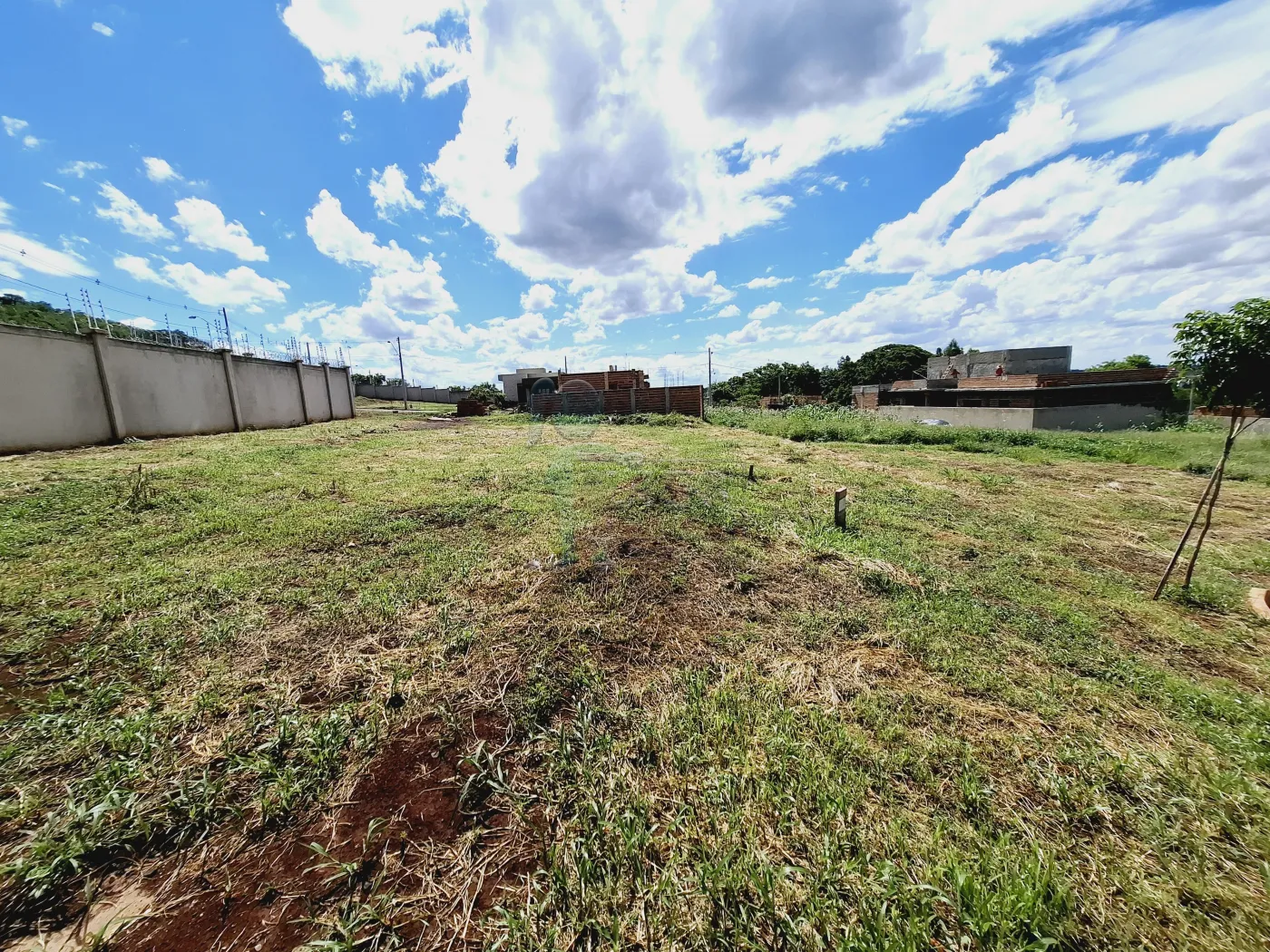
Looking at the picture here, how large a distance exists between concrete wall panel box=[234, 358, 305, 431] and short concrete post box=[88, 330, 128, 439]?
4.31 metres

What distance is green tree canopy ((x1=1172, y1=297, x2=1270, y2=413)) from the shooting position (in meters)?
3.02

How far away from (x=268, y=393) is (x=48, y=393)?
7.24 meters

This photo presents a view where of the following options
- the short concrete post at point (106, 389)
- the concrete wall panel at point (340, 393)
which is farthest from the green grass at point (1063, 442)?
the concrete wall panel at point (340, 393)

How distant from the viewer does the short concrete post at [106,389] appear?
996 centimetres

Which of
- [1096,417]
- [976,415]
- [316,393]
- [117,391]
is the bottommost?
[1096,417]

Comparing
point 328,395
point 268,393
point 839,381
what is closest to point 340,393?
point 328,395

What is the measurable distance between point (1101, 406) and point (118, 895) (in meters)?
31.1

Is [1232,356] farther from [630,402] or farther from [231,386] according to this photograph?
[231,386]

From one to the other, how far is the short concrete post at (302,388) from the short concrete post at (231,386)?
367cm

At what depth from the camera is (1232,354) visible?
3.11 meters

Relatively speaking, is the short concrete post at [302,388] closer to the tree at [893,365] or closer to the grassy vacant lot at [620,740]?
the grassy vacant lot at [620,740]

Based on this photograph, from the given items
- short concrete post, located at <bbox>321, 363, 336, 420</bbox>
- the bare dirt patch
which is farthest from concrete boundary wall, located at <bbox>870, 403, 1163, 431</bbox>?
short concrete post, located at <bbox>321, 363, 336, 420</bbox>

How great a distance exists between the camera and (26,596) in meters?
2.88

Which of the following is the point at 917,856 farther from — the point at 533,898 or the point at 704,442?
the point at 704,442
